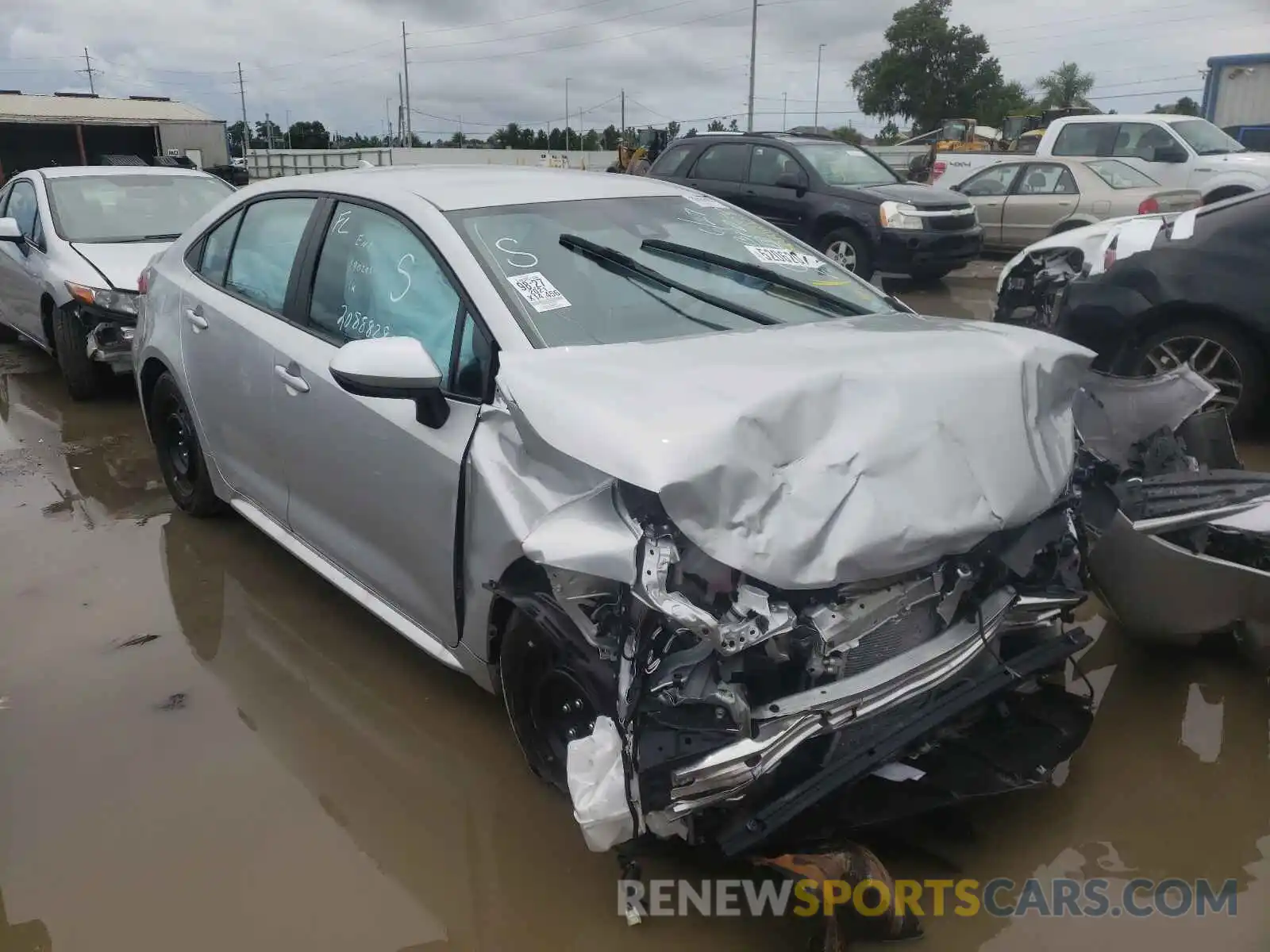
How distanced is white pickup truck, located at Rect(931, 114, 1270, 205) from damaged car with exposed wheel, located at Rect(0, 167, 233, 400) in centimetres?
1054

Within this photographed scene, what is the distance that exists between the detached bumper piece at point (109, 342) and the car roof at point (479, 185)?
3410 mm

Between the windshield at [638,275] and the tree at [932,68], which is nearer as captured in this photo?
the windshield at [638,275]

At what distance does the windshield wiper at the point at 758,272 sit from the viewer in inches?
129

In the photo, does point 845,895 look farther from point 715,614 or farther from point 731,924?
point 715,614

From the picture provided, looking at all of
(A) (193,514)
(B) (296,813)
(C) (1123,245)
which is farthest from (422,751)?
(C) (1123,245)

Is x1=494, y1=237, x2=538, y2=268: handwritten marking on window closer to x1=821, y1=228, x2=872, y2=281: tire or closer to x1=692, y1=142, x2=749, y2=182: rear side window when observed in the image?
x1=821, y1=228, x2=872, y2=281: tire

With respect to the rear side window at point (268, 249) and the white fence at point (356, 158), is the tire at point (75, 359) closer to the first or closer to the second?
the rear side window at point (268, 249)

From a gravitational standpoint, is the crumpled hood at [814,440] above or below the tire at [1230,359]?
above

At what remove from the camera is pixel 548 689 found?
259 centimetres

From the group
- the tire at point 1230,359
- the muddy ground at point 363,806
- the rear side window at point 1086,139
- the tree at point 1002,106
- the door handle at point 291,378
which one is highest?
the tree at point 1002,106

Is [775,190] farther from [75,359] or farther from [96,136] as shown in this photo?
[96,136]

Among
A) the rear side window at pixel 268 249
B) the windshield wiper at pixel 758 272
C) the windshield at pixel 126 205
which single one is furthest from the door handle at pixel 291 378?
the windshield at pixel 126 205

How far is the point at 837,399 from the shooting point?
2303mm

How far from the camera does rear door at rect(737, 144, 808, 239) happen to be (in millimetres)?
10555
